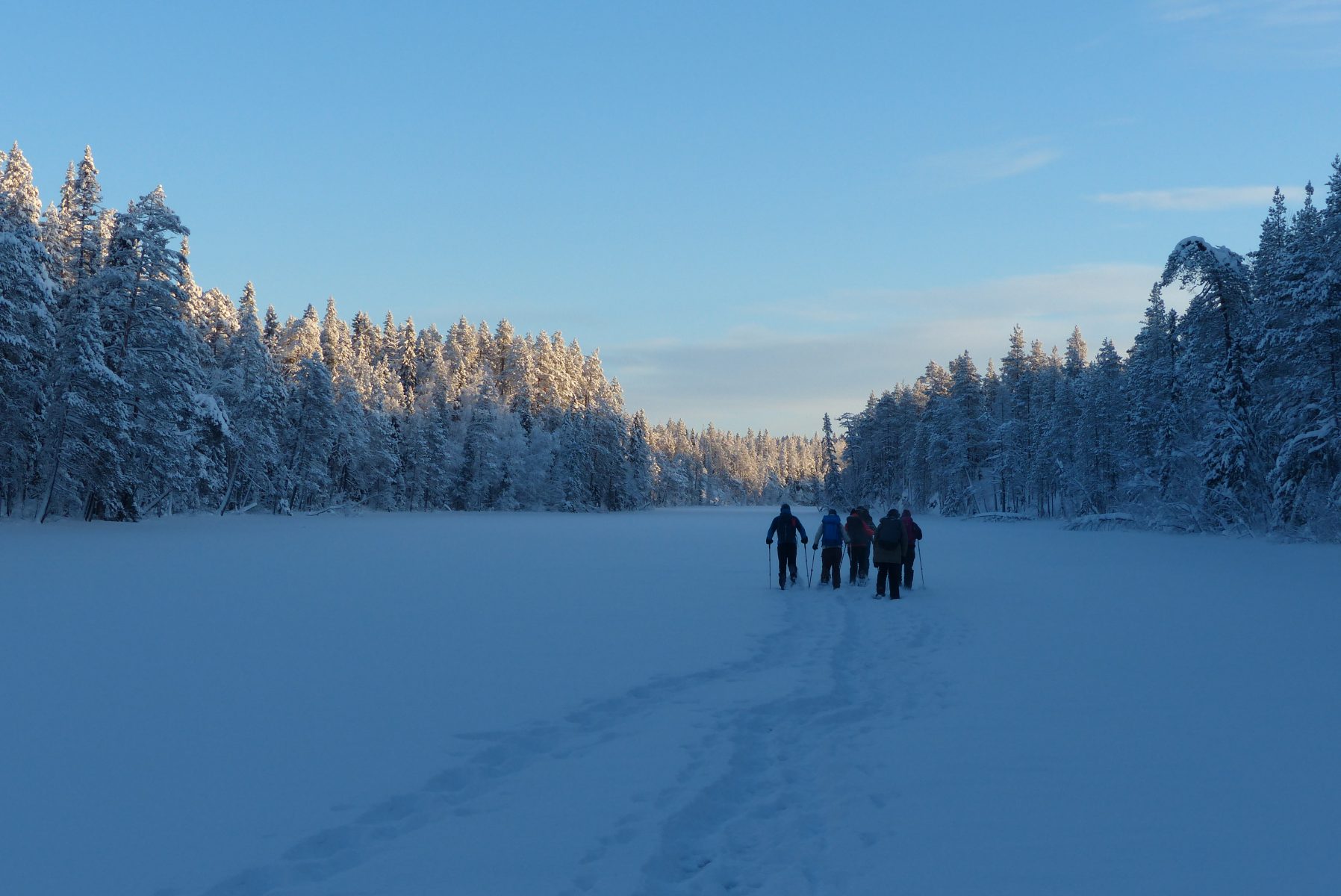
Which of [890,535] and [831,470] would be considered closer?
[890,535]

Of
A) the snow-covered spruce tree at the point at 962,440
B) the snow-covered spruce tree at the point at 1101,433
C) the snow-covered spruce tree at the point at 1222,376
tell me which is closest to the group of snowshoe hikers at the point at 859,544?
the snow-covered spruce tree at the point at 1222,376

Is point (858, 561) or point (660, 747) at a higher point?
point (858, 561)

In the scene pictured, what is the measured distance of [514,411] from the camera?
96188mm

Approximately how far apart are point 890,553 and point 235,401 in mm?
50054

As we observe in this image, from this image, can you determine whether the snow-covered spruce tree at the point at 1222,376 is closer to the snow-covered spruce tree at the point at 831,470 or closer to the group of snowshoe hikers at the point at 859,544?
the group of snowshoe hikers at the point at 859,544

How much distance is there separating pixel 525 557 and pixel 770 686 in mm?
17926

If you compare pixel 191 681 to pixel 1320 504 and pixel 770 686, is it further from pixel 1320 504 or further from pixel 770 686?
pixel 1320 504

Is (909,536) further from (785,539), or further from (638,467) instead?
(638,467)

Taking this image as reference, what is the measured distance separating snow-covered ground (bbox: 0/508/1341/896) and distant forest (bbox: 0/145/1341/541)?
2264cm

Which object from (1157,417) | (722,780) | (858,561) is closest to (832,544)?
(858,561)

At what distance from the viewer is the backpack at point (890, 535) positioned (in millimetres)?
16859

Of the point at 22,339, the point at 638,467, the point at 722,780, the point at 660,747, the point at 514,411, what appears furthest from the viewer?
the point at 638,467

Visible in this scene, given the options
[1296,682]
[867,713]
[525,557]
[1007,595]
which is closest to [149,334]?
[525,557]

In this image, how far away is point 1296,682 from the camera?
879cm
